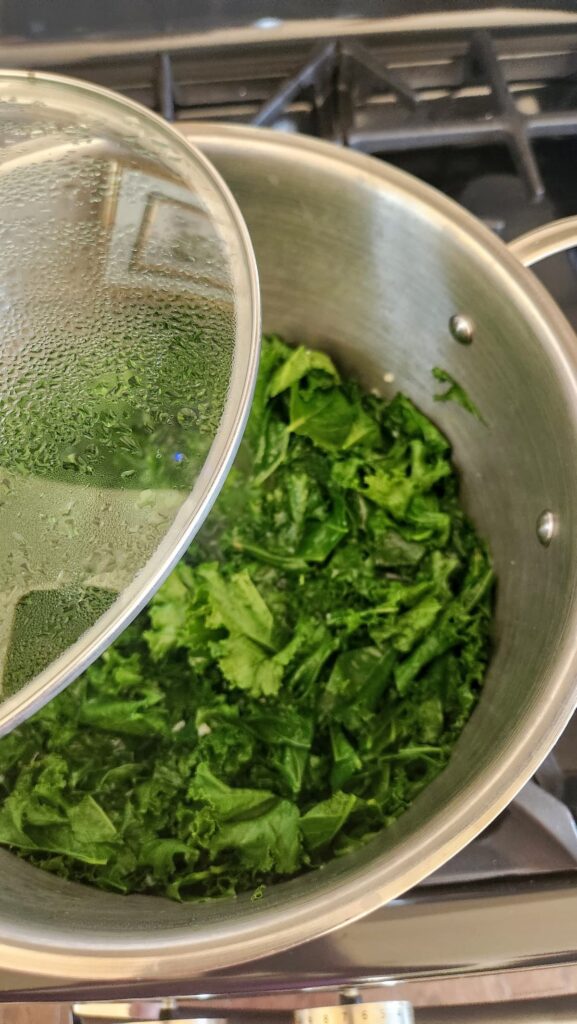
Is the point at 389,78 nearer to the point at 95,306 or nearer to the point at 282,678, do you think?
the point at 95,306

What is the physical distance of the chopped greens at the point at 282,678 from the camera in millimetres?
1083

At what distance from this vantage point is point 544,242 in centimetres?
116

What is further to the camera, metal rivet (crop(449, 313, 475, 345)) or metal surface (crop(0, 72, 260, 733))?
metal rivet (crop(449, 313, 475, 345))

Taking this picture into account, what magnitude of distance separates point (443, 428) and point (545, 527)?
0.32 m

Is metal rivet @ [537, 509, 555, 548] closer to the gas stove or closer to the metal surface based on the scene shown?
the gas stove

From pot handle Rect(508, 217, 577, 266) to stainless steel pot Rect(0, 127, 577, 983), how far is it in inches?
0.5

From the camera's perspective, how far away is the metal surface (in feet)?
2.81

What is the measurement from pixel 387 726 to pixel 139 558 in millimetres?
535

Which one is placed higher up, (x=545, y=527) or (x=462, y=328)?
(x=462, y=328)

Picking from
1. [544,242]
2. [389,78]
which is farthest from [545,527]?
[389,78]

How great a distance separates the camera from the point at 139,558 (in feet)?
2.82

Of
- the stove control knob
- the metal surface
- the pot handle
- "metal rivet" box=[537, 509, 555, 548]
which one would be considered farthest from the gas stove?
the stove control knob

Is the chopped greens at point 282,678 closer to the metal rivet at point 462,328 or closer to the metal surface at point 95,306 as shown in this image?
the metal rivet at point 462,328

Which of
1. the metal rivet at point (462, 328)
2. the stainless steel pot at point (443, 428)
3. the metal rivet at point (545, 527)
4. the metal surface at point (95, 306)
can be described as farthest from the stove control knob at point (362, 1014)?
the metal rivet at point (462, 328)
